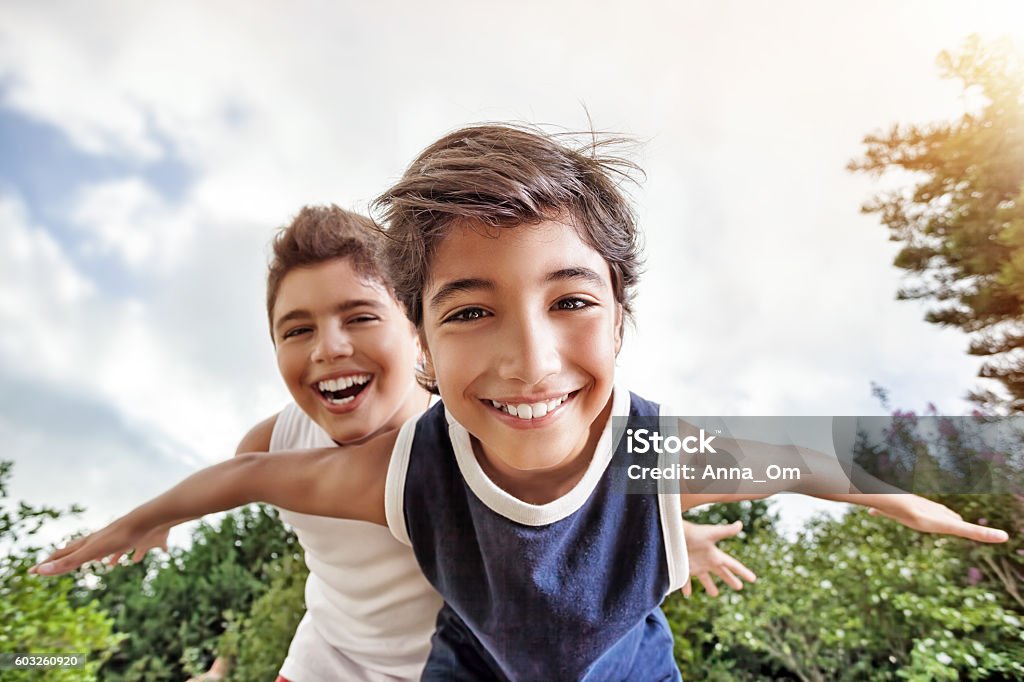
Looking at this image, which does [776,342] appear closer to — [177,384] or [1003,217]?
[1003,217]

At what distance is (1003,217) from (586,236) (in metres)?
1.17

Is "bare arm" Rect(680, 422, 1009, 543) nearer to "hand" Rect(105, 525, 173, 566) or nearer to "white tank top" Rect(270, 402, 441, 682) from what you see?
"white tank top" Rect(270, 402, 441, 682)

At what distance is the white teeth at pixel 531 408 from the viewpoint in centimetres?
83

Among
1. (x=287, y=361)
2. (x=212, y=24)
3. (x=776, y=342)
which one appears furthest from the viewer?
(x=212, y=24)

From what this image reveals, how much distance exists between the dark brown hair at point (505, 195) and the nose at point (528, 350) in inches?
4.1

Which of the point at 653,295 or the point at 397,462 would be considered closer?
the point at 397,462

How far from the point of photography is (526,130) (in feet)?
2.92

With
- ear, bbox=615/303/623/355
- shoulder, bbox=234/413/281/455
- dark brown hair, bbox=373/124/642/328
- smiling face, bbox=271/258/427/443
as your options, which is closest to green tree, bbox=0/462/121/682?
shoulder, bbox=234/413/281/455

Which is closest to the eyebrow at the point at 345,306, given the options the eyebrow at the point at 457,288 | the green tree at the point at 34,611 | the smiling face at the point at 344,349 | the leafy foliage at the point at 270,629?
the smiling face at the point at 344,349

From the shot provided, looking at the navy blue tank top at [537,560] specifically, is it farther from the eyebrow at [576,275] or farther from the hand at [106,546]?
the hand at [106,546]

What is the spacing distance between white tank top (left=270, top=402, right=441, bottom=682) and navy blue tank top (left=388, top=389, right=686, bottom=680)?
8cm

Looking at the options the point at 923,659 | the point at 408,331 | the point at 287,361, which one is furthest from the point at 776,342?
the point at 287,361

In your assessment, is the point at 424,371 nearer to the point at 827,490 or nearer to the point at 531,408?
the point at 531,408

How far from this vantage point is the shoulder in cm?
129
